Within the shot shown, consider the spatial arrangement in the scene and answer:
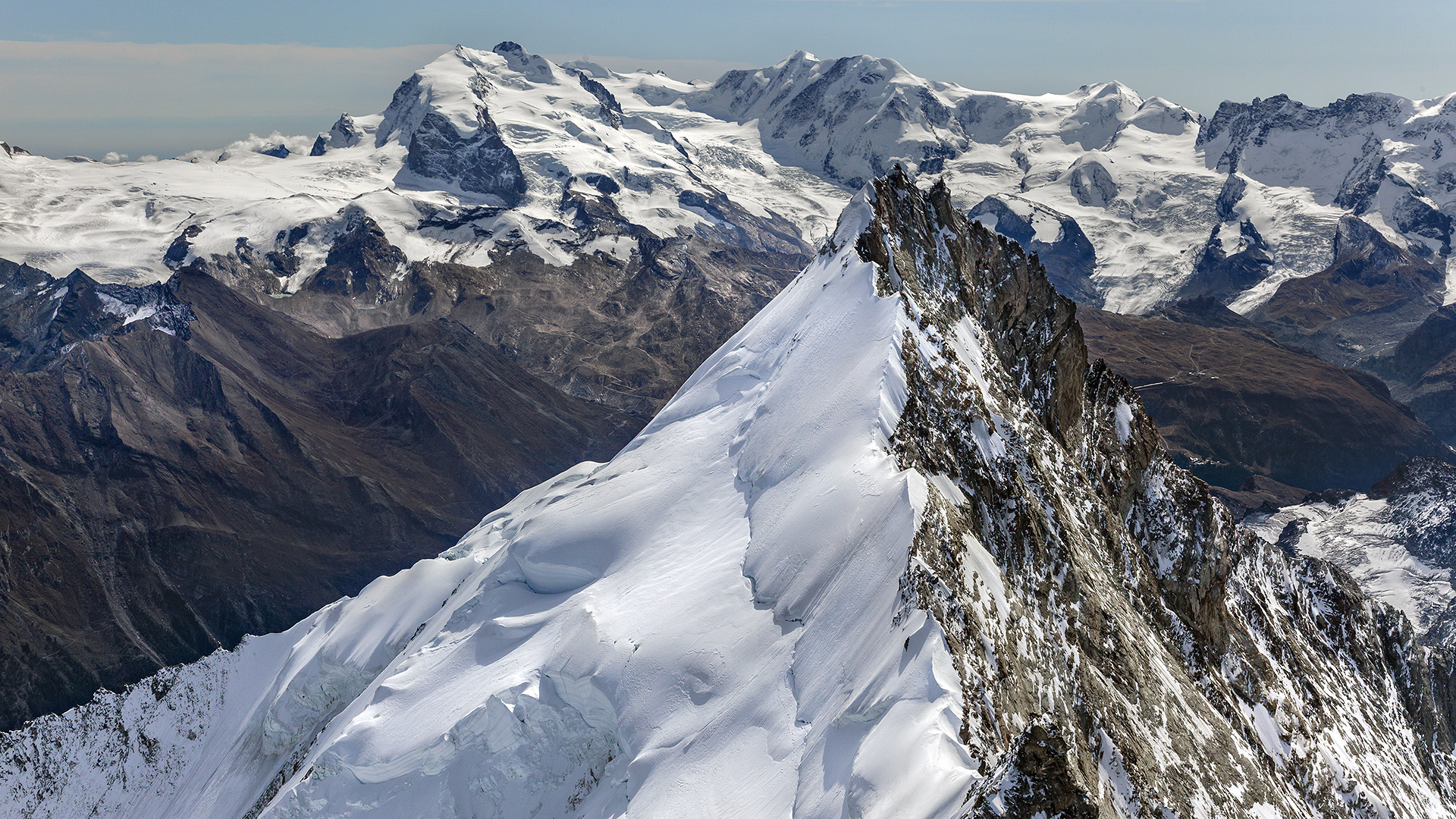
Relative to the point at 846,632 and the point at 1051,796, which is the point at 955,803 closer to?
the point at 1051,796

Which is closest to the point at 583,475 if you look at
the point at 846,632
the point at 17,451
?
the point at 846,632

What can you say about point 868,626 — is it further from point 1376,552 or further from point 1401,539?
point 1401,539

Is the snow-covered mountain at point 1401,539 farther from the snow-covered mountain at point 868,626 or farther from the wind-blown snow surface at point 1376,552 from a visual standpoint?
the snow-covered mountain at point 868,626

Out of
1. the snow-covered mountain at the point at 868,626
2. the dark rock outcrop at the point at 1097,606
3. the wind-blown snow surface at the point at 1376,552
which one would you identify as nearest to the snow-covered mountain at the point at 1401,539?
the wind-blown snow surface at the point at 1376,552

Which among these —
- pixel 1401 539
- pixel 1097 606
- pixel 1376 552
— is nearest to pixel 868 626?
pixel 1097 606

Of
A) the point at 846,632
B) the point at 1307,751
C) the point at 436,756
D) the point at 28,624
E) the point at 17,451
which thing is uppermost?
the point at 846,632
